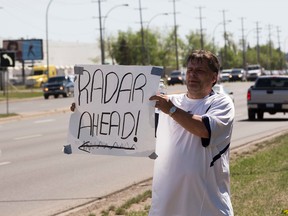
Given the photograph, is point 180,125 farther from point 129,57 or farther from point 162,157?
point 129,57

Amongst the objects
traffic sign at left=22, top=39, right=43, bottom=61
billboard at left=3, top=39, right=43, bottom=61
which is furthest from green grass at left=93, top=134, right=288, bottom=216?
traffic sign at left=22, top=39, right=43, bottom=61

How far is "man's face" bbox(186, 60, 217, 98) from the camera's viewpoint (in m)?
5.44

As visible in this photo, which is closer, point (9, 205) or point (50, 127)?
point (9, 205)

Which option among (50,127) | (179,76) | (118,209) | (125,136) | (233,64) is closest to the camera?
(125,136)

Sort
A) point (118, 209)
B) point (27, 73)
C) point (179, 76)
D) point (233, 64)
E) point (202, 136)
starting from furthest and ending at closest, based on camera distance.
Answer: point (233, 64) < point (27, 73) < point (179, 76) < point (118, 209) < point (202, 136)

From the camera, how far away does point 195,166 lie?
533 centimetres

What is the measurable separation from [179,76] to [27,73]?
161 ft

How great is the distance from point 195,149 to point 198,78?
44 centimetres

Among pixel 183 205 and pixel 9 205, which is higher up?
pixel 183 205

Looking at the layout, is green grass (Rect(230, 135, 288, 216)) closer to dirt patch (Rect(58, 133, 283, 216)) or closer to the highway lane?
dirt patch (Rect(58, 133, 283, 216))

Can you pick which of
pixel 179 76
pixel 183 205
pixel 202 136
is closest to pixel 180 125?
pixel 202 136

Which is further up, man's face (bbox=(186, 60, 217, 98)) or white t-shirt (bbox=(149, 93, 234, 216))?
man's face (bbox=(186, 60, 217, 98))

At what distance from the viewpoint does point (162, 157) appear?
548cm

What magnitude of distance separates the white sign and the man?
413 millimetres
